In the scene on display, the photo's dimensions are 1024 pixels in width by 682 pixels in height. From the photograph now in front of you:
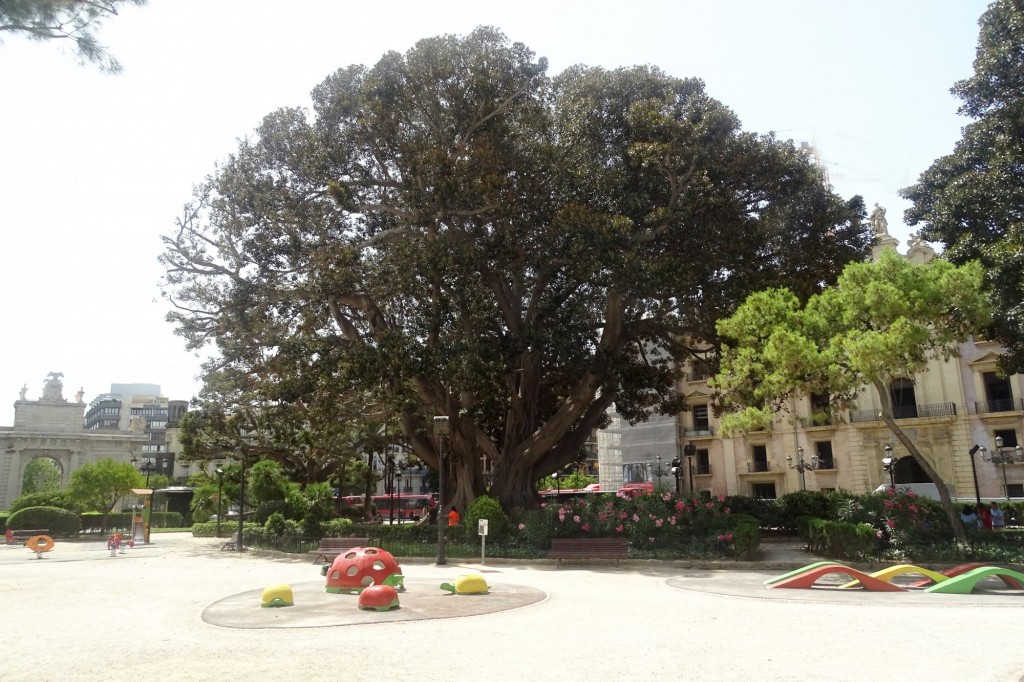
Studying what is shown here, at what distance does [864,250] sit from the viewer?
23.7 m

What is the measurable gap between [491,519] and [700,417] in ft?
97.3

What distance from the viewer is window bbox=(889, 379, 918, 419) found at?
36.8 meters

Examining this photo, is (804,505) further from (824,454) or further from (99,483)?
(99,483)

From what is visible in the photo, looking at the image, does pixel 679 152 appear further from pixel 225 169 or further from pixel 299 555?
pixel 299 555

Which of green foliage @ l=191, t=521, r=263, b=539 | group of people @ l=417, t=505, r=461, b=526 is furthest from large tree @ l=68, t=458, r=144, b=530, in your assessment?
group of people @ l=417, t=505, r=461, b=526

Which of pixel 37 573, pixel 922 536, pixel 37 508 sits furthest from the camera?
pixel 37 508

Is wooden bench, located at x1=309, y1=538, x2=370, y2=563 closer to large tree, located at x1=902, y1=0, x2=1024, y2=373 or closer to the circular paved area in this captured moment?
the circular paved area

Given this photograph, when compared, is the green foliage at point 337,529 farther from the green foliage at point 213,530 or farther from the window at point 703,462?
the window at point 703,462

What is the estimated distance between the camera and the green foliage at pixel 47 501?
37625 mm

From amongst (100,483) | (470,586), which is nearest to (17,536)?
(100,483)

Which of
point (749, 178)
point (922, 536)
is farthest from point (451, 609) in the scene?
point (749, 178)

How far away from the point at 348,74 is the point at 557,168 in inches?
311

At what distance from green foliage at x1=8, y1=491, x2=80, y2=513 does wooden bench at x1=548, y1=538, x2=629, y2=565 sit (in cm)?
3365

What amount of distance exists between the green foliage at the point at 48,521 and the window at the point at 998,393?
4851 cm
